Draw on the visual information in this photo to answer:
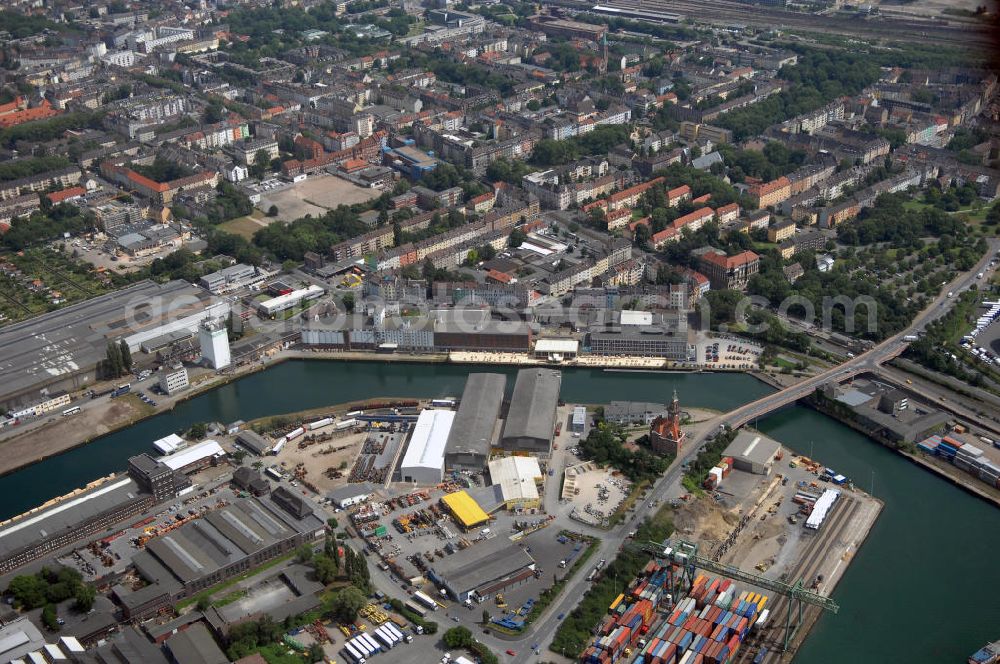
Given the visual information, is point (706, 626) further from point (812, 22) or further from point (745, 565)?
point (812, 22)

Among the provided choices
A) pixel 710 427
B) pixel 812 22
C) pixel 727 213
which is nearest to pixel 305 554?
pixel 710 427

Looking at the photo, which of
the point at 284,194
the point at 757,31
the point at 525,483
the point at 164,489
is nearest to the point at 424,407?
the point at 525,483

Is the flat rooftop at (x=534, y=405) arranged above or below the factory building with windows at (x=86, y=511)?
above

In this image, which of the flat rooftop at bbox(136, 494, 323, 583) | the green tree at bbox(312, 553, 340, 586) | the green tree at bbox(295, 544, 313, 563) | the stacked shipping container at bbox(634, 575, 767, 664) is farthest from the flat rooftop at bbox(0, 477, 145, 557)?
the stacked shipping container at bbox(634, 575, 767, 664)

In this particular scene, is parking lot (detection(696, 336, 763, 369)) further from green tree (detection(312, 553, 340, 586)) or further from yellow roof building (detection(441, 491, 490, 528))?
green tree (detection(312, 553, 340, 586))

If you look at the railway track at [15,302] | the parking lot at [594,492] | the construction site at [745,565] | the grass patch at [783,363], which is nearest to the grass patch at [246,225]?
the railway track at [15,302]

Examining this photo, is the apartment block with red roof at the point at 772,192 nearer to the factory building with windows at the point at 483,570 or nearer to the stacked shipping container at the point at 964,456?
the stacked shipping container at the point at 964,456
